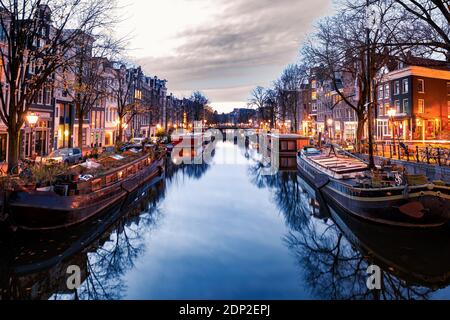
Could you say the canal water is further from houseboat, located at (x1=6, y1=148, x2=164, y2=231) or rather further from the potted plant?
the potted plant

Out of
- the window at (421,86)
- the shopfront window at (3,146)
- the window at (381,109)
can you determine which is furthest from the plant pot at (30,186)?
the window at (381,109)

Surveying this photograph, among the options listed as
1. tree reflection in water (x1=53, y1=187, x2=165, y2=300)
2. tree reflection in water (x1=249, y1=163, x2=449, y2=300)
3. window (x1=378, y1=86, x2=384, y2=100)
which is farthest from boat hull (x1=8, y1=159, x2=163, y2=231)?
window (x1=378, y1=86, x2=384, y2=100)

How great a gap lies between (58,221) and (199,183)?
52.1 feet

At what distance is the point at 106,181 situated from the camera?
1781cm

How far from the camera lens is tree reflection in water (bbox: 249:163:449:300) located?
366 inches

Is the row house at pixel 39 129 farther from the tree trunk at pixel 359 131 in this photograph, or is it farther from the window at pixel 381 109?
the window at pixel 381 109

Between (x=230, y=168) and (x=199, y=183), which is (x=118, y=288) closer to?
(x=199, y=183)

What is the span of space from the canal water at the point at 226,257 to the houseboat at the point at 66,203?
49 cm

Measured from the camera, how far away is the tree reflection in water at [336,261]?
930cm

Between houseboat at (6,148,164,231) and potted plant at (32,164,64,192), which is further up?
potted plant at (32,164,64,192)

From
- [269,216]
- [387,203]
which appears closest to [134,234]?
[269,216]

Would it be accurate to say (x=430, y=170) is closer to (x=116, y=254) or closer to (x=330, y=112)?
(x=116, y=254)

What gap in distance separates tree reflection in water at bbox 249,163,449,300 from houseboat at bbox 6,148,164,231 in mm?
8984
